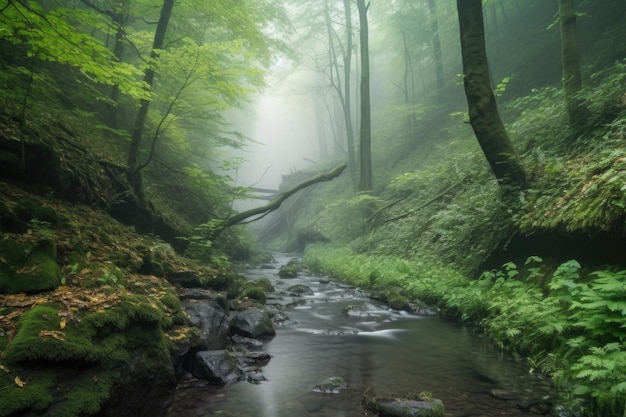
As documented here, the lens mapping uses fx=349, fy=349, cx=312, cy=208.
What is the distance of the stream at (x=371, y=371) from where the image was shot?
4035mm

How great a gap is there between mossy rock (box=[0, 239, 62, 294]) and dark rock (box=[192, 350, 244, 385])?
203cm

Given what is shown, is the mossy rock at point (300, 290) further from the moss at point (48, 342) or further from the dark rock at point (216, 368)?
the moss at point (48, 342)

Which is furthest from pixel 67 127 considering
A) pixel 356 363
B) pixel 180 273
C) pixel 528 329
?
pixel 528 329

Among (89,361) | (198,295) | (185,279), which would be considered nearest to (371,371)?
(198,295)

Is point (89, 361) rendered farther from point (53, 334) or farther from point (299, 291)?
point (299, 291)

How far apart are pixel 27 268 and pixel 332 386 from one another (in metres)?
4.04

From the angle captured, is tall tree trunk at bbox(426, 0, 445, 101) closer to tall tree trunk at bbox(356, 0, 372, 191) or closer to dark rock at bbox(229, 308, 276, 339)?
tall tree trunk at bbox(356, 0, 372, 191)

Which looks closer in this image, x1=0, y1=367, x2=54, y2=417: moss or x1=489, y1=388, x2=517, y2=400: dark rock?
x1=0, y1=367, x2=54, y2=417: moss

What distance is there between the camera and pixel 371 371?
16.7 feet

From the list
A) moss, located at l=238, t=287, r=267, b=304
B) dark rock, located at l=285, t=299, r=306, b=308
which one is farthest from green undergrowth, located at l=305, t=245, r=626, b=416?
moss, located at l=238, t=287, r=267, b=304

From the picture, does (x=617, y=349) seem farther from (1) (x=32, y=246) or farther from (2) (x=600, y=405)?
(1) (x=32, y=246)

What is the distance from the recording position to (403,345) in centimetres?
619

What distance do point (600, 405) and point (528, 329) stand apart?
198cm

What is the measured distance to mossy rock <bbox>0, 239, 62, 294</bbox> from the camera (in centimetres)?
399
